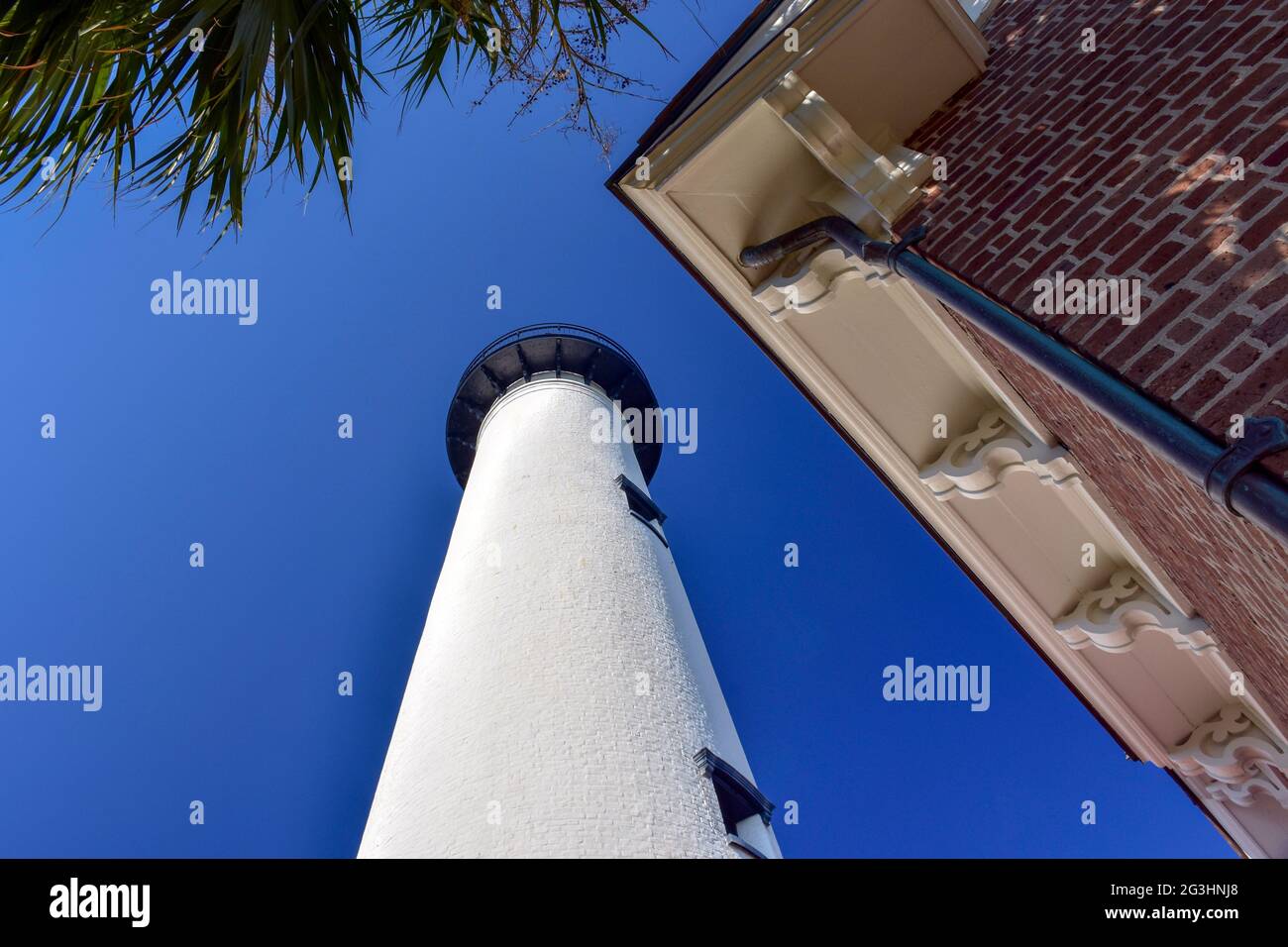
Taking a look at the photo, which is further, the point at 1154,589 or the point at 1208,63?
the point at 1154,589

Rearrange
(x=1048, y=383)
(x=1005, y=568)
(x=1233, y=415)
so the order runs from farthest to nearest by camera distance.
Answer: (x=1005, y=568) < (x=1048, y=383) < (x=1233, y=415)

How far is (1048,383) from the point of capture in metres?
4.90

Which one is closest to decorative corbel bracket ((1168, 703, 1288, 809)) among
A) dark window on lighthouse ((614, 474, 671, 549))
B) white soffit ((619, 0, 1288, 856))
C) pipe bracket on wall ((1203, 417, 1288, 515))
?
white soffit ((619, 0, 1288, 856))

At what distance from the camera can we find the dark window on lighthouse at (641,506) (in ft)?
40.9

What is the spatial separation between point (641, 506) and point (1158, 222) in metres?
9.77

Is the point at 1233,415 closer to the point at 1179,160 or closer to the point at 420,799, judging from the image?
the point at 1179,160

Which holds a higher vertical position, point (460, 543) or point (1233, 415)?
point (460, 543)

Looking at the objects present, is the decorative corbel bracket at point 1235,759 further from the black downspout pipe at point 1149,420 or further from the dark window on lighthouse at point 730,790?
the black downspout pipe at point 1149,420

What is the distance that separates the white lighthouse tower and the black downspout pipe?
14.8ft

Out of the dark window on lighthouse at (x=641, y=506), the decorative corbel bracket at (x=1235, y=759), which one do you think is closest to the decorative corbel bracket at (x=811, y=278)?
the decorative corbel bracket at (x=1235, y=759)
